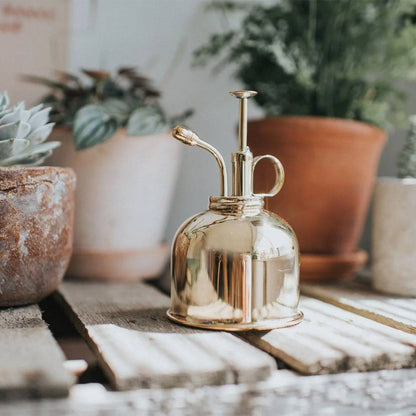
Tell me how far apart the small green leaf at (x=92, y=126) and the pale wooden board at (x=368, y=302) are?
0.43 meters

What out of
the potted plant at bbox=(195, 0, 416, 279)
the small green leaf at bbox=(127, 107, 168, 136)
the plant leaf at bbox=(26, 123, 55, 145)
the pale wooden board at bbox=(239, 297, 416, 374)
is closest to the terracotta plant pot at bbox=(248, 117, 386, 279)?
the potted plant at bbox=(195, 0, 416, 279)

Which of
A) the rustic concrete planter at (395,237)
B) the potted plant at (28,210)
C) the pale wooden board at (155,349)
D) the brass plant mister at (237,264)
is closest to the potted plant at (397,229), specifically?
the rustic concrete planter at (395,237)

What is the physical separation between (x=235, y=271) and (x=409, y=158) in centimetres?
45

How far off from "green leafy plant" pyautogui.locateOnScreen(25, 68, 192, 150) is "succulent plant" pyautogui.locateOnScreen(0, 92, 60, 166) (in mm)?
126

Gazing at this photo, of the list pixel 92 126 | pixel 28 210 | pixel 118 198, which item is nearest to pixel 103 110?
pixel 92 126

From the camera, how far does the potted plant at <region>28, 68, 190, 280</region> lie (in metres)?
0.90

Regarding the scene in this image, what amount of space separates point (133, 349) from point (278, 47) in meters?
0.67

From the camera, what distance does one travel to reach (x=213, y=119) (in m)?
1.20

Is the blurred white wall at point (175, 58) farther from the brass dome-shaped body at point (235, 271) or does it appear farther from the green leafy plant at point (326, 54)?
the brass dome-shaped body at point (235, 271)

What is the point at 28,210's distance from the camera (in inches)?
27.2

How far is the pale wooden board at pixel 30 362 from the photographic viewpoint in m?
0.44

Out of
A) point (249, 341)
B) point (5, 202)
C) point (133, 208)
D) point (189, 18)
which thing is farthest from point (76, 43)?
point (249, 341)

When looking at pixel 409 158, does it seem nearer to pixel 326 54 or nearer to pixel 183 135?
pixel 326 54

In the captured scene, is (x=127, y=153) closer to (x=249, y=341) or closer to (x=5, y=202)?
(x=5, y=202)
